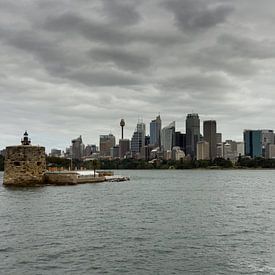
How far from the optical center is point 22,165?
253 feet

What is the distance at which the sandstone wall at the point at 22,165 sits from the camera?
3014 inches

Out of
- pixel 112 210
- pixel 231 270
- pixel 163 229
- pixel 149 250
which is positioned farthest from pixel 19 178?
pixel 231 270

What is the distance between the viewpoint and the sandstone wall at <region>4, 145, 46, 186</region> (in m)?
76.6

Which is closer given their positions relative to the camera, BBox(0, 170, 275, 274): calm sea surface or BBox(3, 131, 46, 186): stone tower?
BBox(0, 170, 275, 274): calm sea surface

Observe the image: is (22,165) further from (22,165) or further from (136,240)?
(136,240)

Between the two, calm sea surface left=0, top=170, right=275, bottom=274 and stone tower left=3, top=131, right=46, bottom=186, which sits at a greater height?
stone tower left=3, top=131, right=46, bottom=186

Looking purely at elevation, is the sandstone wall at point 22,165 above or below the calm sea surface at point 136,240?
above

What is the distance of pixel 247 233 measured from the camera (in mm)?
32562

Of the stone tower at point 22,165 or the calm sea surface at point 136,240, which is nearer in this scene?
the calm sea surface at point 136,240

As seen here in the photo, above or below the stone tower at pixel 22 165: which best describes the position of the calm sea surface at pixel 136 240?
below

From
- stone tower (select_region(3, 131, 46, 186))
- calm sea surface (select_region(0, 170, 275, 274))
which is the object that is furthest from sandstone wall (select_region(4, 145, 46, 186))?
calm sea surface (select_region(0, 170, 275, 274))

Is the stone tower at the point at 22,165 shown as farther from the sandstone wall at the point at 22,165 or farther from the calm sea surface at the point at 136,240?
the calm sea surface at the point at 136,240

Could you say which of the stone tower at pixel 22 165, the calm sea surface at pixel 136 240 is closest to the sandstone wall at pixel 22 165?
the stone tower at pixel 22 165

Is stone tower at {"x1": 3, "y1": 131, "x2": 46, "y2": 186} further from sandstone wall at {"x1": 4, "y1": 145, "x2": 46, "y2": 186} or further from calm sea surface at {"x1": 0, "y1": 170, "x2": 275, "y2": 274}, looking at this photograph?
calm sea surface at {"x1": 0, "y1": 170, "x2": 275, "y2": 274}
